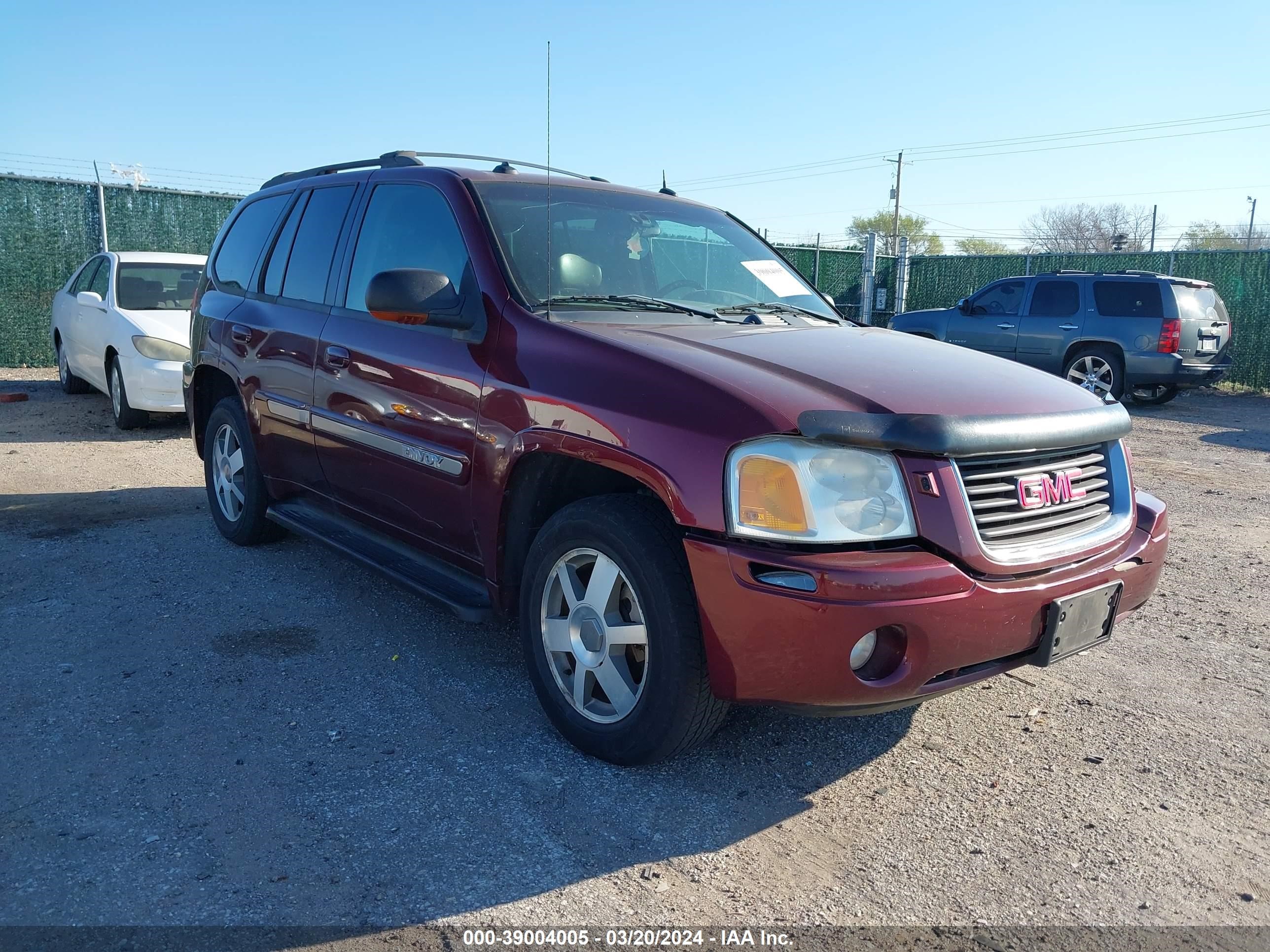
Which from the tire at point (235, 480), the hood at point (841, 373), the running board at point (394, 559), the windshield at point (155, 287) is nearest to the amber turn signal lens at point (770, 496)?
the hood at point (841, 373)

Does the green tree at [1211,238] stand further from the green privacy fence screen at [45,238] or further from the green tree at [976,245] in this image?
the green privacy fence screen at [45,238]

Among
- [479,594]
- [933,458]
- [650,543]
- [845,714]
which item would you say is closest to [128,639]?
[479,594]

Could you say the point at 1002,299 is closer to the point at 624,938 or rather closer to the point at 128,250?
the point at 128,250

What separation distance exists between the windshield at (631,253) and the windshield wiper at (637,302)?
0.07ft

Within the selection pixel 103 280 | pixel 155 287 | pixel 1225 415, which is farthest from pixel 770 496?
pixel 1225 415

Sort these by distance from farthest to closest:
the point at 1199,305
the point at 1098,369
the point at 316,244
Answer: the point at 1098,369 < the point at 1199,305 < the point at 316,244

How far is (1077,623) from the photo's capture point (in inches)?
113

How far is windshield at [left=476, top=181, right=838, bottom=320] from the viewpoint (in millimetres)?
3668

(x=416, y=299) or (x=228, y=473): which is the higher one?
(x=416, y=299)

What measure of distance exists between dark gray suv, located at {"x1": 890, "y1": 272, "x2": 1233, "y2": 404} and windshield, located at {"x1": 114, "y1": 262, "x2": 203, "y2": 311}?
9.05m

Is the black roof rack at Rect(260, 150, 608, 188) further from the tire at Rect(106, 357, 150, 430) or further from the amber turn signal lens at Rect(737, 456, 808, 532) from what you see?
the tire at Rect(106, 357, 150, 430)

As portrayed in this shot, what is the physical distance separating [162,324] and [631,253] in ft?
21.1

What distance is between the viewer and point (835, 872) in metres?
2.59

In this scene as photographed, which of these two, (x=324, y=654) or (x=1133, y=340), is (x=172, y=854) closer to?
(x=324, y=654)
